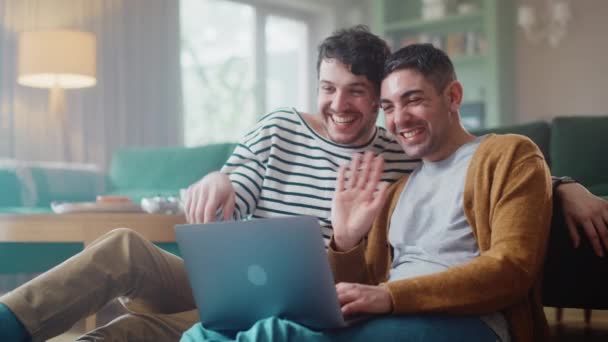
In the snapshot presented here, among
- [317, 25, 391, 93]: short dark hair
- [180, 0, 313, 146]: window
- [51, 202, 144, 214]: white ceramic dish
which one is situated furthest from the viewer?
[180, 0, 313, 146]: window

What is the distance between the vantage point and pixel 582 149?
105 inches

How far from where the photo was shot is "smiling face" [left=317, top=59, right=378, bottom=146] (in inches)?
66.0

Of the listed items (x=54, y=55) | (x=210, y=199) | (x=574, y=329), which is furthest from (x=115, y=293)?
(x=54, y=55)

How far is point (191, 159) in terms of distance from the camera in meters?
3.79

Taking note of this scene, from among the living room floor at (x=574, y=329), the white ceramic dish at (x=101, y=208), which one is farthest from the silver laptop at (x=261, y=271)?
the living room floor at (x=574, y=329)

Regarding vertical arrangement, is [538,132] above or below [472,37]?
below

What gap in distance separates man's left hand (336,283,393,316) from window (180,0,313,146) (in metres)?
4.42

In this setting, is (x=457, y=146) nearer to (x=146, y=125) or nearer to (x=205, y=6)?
(x=146, y=125)

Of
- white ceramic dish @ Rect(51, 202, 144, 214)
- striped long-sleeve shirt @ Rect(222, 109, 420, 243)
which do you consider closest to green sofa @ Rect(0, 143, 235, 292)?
white ceramic dish @ Rect(51, 202, 144, 214)

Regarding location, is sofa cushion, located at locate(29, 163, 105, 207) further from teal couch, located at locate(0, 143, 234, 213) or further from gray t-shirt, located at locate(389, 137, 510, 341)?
gray t-shirt, located at locate(389, 137, 510, 341)

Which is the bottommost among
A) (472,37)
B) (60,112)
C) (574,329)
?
(574,329)

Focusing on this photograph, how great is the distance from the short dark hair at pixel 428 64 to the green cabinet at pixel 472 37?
13.2ft

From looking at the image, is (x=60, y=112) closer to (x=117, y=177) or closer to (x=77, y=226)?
(x=117, y=177)

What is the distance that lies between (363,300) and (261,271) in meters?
0.17
